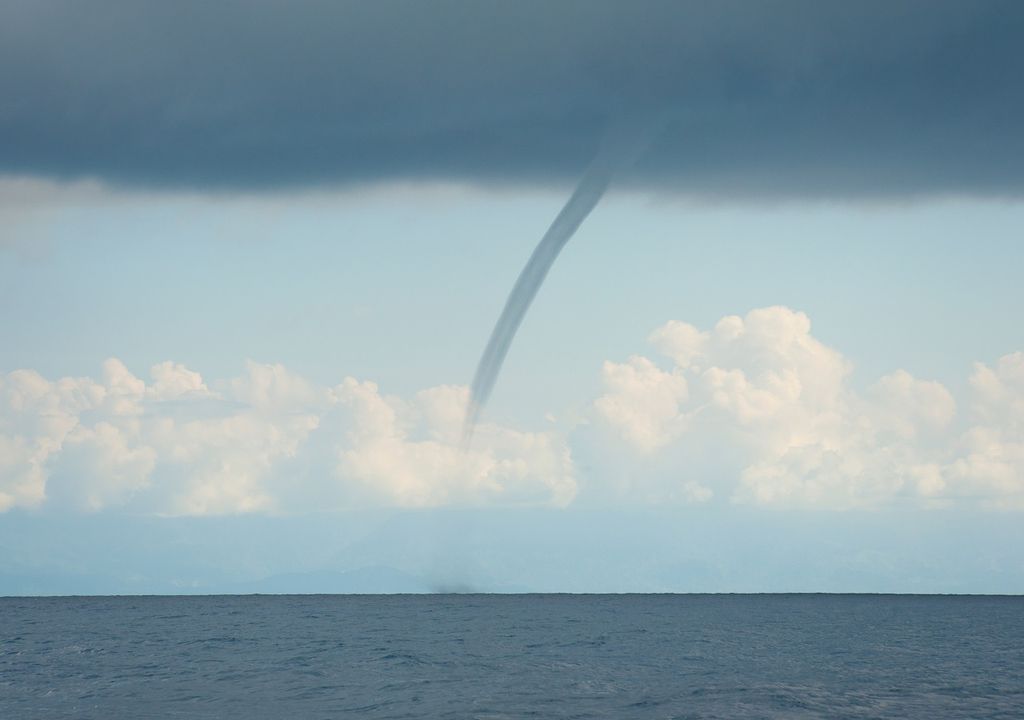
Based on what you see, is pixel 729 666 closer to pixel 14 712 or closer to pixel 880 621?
pixel 14 712

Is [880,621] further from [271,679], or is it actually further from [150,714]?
[150,714]

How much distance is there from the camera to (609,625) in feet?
567

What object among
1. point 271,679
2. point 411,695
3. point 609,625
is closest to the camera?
point 411,695

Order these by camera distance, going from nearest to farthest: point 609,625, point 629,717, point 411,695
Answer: point 629,717
point 411,695
point 609,625

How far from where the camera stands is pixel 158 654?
108000mm

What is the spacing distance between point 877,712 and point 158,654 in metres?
75.0

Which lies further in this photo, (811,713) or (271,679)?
(271,679)

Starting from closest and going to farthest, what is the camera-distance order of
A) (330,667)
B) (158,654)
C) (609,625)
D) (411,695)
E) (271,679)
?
1. (411,695)
2. (271,679)
3. (330,667)
4. (158,654)
5. (609,625)

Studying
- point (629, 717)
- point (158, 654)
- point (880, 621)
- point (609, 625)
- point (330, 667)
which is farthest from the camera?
point (880, 621)

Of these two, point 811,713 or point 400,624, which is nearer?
point 811,713

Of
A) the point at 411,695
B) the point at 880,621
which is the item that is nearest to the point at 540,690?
the point at 411,695

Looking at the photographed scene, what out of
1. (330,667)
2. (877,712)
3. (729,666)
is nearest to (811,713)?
(877,712)

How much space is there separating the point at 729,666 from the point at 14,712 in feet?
185

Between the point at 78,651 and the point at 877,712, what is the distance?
8647 cm
